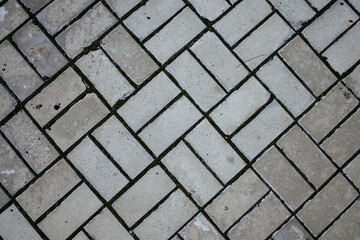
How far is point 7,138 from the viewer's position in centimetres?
211

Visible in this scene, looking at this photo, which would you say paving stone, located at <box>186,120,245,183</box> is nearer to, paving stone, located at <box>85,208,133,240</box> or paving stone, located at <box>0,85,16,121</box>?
paving stone, located at <box>85,208,133,240</box>

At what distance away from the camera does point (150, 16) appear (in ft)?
7.11

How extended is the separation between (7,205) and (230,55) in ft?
5.46

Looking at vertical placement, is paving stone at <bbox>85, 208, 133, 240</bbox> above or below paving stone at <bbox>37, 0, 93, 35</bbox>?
below

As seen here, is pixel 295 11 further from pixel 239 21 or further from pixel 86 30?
pixel 86 30

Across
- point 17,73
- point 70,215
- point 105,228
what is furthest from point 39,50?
point 105,228

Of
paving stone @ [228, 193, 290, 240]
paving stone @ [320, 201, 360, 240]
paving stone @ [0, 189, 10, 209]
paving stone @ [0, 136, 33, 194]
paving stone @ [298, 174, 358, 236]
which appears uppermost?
paving stone @ [0, 136, 33, 194]

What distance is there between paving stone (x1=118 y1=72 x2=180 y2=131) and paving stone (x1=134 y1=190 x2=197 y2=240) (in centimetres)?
51

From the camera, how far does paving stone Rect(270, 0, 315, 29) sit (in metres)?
2.18

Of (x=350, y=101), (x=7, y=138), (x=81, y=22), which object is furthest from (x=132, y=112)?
(x=350, y=101)

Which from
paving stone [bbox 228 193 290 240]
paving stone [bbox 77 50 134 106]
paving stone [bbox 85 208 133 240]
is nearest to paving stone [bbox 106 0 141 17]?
paving stone [bbox 77 50 134 106]

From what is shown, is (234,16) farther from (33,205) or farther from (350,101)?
(33,205)

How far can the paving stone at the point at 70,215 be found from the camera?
6.78 feet

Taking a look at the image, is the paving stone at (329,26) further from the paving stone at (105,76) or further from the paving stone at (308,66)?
the paving stone at (105,76)
